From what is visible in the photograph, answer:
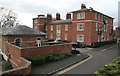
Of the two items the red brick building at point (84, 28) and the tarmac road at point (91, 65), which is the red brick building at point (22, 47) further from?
the red brick building at point (84, 28)

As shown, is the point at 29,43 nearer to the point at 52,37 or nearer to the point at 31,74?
the point at 31,74

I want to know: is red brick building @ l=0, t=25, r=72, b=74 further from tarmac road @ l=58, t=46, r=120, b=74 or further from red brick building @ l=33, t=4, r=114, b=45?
red brick building @ l=33, t=4, r=114, b=45

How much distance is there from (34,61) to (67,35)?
22980 millimetres

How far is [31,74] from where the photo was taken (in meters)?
8.71

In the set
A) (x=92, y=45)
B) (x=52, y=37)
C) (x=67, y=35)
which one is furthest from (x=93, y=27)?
(x=52, y=37)

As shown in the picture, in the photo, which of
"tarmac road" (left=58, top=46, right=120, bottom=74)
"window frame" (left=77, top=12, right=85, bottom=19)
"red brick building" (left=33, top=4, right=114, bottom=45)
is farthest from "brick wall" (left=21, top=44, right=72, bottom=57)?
"window frame" (left=77, top=12, right=85, bottom=19)

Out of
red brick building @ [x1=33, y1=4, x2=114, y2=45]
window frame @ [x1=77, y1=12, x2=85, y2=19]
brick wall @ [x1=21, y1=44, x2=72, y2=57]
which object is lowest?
brick wall @ [x1=21, y1=44, x2=72, y2=57]

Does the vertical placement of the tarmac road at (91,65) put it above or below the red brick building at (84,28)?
below

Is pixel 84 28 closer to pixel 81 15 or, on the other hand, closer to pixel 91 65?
pixel 81 15

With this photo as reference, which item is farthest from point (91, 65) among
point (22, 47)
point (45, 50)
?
point (22, 47)

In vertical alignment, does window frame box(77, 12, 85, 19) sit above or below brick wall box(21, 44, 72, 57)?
above

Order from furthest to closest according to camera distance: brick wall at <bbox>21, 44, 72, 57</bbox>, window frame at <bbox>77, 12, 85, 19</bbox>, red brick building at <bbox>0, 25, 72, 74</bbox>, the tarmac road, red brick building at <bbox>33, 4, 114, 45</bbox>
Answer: window frame at <bbox>77, 12, 85, 19</bbox> < red brick building at <bbox>33, 4, 114, 45</bbox> < red brick building at <bbox>0, 25, 72, 74</bbox> < brick wall at <bbox>21, 44, 72, 57</bbox> < the tarmac road

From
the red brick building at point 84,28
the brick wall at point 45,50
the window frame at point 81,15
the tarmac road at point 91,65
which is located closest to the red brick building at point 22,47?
the brick wall at point 45,50

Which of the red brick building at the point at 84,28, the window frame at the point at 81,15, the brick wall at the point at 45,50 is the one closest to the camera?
the brick wall at the point at 45,50
